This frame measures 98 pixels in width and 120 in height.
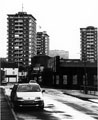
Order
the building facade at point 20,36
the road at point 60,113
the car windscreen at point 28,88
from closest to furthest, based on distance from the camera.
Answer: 1. the road at point 60,113
2. the car windscreen at point 28,88
3. the building facade at point 20,36

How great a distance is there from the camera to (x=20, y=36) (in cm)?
17738

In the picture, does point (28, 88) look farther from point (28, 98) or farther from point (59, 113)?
point (59, 113)

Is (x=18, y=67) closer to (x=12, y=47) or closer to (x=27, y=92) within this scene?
(x=12, y=47)

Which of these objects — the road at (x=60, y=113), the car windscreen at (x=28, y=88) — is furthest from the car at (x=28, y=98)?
the road at (x=60, y=113)

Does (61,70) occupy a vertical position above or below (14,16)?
below

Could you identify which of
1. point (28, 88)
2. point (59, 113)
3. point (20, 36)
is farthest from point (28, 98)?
point (20, 36)

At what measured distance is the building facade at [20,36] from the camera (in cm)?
17550

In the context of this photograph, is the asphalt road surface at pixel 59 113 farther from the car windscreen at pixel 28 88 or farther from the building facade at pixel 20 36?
the building facade at pixel 20 36

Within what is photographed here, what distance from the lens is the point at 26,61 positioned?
17350 centimetres

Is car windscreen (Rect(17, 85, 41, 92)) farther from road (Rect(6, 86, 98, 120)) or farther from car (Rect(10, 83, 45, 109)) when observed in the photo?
road (Rect(6, 86, 98, 120))

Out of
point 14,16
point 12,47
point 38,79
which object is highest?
point 14,16

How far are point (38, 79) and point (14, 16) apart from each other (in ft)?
241

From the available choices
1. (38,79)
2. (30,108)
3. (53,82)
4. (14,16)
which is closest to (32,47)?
(14,16)

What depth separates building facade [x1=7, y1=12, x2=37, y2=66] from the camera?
175500 millimetres
